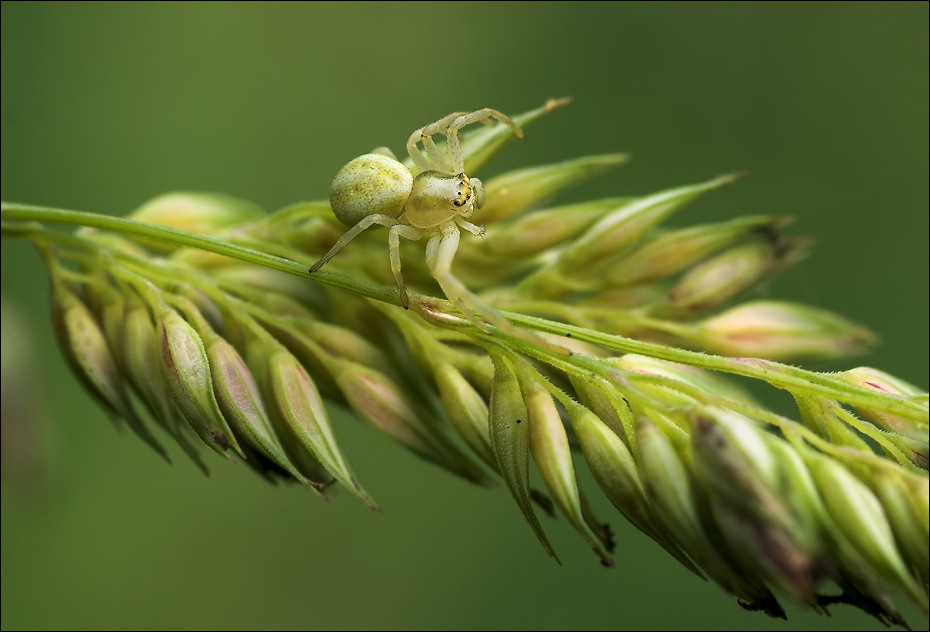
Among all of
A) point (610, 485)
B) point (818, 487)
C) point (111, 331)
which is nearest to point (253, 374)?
point (111, 331)

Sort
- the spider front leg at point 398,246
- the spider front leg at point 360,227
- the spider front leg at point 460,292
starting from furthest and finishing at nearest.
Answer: the spider front leg at point 360,227 < the spider front leg at point 398,246 < the spider front leg at point 460,292

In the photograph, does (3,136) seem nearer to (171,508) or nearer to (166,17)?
(166,17)

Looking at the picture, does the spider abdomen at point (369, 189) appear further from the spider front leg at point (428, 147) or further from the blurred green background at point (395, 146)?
the blurred green background at point (395, 146)

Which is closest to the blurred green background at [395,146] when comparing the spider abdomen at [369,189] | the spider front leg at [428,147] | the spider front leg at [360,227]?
the spider front leg at [428,147]

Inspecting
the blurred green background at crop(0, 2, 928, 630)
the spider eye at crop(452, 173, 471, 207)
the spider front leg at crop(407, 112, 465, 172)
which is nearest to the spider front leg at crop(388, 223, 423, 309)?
the spider eye at crop(452, 173, 471, 207)

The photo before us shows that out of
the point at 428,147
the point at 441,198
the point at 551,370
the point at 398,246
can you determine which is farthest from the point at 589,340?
the point at 428,147

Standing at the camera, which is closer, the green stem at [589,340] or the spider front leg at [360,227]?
the green stem at [589,340]
